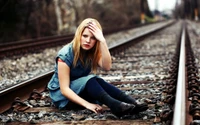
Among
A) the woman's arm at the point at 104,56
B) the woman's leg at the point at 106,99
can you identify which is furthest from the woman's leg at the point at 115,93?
the woman's arm at the point at 104,56

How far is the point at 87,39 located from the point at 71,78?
465mm

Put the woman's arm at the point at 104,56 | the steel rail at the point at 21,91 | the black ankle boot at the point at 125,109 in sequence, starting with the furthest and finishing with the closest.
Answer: the steel rail at the point at 21,91 → the woman's arm at the point at 104,56 → the black ankle boot at the point at 125,109

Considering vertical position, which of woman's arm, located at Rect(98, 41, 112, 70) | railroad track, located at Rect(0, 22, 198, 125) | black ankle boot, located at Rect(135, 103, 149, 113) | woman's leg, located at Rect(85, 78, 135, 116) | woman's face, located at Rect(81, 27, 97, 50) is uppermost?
woman's face, located at Rect(81, 27, 97, 50)

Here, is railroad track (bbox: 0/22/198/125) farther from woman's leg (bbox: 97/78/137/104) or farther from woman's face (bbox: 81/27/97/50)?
woman's face (bbox: 81/27/97/50)

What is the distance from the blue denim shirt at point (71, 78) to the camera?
3.35m

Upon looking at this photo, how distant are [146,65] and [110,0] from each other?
2510 cm

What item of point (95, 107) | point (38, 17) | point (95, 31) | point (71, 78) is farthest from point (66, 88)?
point (38, 17)

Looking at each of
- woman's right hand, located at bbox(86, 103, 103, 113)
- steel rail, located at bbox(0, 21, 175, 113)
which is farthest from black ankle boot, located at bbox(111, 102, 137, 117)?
steel rail, located at bbox(0, 21, 175, 113)

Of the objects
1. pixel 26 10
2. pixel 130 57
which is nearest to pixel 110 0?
pixel 26 10

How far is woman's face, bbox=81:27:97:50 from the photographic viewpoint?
3307 mm

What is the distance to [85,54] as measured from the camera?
3477 mm

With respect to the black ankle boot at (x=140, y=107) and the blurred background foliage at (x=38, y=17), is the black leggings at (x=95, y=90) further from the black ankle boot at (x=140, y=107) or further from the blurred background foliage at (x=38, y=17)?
the blurred background foliage at (x=38, y=17)

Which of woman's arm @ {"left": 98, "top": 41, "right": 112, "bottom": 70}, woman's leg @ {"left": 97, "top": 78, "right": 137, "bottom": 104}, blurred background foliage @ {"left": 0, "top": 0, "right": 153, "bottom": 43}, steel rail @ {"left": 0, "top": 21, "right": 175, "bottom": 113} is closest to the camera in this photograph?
woman's leg @ {"left": 97, "top": 78, "right": 137, "bottom": 104}

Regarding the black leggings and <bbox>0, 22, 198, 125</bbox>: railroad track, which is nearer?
<bbox>0, 22, 198, 125</bbox>: railroad track
